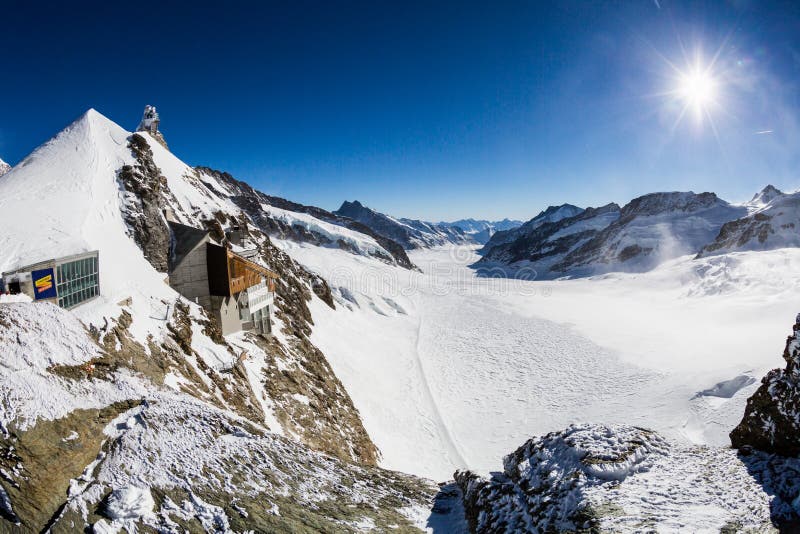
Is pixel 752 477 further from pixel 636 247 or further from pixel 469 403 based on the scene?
pixel 636 247

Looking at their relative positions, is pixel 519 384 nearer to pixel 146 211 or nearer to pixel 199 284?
pixel 199 284

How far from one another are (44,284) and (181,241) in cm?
1080

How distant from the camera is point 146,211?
20281mm

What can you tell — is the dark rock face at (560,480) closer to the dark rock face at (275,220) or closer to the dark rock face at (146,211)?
the dark rock face at (146,211)

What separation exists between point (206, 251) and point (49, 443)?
15967mm

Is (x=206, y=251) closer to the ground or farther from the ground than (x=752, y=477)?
farther from the ground

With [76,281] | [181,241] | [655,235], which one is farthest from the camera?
[655,235]

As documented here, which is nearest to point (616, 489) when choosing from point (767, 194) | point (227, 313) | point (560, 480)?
point (560, 480)

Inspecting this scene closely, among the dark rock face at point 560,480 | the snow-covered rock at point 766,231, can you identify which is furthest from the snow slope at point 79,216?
the snow-covered rock at point 766,231

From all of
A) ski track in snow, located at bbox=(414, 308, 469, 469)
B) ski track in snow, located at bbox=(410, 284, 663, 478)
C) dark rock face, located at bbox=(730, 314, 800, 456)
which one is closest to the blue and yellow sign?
dark rock face, located at bbox=(730, 314, 800, 456)

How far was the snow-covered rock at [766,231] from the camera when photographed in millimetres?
88625

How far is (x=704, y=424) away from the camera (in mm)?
21109

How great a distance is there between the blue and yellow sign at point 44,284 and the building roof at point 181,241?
9.36 m

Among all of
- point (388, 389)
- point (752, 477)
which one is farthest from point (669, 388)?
point (752, 477)
